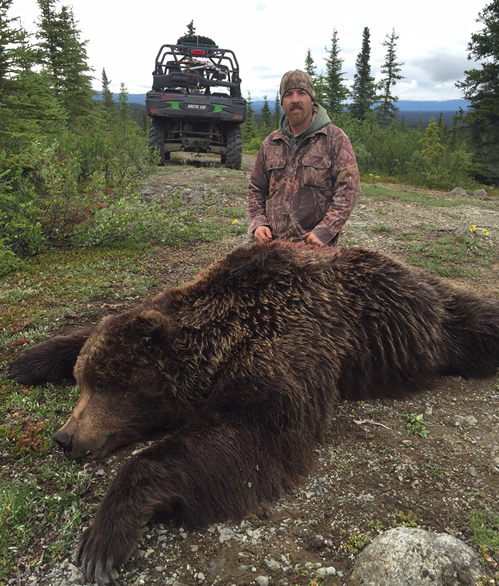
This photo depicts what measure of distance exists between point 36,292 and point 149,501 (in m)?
3.13

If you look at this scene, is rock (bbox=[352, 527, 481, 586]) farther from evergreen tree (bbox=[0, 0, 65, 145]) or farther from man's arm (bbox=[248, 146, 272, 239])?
evergreen tree (bbox=[0, 0, 65, 145])

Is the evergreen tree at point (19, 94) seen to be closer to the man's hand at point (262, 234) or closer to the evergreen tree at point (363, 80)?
the man's hand at point (262, 234)

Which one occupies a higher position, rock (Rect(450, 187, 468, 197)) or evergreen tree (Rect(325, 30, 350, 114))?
evergreen tree (Rect(325, 30, 350, 114))

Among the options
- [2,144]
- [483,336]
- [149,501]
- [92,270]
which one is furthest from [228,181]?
[149,501]

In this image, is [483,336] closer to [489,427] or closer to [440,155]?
[489,427]

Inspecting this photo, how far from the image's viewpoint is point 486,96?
63.5 feet

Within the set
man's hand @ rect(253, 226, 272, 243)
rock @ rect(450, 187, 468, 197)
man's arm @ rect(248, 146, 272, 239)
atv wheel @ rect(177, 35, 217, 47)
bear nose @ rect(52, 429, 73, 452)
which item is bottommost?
bear nose @ rect(52, 429, 73, 452)

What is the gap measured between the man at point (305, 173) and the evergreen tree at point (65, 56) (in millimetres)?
17347

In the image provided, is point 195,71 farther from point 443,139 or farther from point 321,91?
point 443,139

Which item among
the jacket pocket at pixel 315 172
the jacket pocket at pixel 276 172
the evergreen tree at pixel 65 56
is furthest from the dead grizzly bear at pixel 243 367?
the evergreen tree at pixel 65 56

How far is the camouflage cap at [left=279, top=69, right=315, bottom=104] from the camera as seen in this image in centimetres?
394

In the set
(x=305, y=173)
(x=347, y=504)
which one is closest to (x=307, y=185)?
(x=305, y=173)

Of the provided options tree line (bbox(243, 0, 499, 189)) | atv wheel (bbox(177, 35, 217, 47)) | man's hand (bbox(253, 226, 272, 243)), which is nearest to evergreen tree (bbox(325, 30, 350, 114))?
tree line (bbox(243, 0, 499, 189))

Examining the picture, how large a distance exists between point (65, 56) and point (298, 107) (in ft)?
63.8
